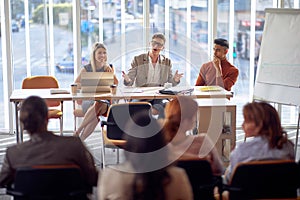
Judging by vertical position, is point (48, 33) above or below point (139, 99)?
above

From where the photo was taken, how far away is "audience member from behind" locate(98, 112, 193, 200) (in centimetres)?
289

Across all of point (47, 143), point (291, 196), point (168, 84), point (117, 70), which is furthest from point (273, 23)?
point (47, 143)

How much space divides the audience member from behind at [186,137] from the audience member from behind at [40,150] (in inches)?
22.4

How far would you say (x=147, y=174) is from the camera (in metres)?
2.89

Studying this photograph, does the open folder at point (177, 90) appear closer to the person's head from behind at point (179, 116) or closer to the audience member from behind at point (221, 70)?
the audience member from behind at point (221, 70)

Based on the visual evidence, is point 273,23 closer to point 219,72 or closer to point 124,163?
point 219,72

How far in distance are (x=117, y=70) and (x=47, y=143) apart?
434 centimetres

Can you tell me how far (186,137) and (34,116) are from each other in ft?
3.34

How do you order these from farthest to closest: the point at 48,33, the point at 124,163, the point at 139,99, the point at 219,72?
the point at 48,33, the point at 219,72, the point at 139,99, the point at 124,163

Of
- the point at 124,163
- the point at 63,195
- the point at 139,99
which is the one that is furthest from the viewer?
the point at 139,99

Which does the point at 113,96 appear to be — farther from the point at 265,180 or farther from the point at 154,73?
the point at 265,180

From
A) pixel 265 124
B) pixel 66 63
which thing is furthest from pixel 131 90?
pixel 265 124

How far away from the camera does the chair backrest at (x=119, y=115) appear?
512cm

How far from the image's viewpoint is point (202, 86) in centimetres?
657
